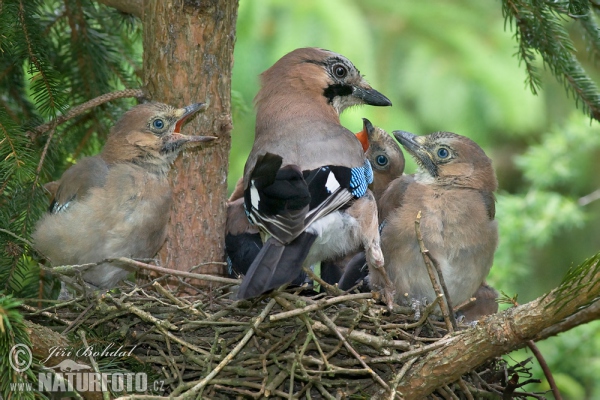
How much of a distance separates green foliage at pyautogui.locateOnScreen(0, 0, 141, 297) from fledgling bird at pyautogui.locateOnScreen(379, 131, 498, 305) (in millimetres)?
1833

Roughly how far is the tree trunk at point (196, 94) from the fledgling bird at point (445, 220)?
100 cm

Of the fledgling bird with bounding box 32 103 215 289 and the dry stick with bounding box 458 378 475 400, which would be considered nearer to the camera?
the dry stick with bounding box 458 378 475 400

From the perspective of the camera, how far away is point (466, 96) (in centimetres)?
702

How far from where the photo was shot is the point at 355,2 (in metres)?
7.48

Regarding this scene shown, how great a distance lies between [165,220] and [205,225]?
0.22 metres

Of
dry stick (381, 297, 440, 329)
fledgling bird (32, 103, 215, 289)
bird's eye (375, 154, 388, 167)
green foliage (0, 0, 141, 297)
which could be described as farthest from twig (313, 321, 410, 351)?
bird's eye (375, 154, 388, 167)

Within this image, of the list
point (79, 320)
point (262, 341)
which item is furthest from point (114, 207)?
point (262, 341)

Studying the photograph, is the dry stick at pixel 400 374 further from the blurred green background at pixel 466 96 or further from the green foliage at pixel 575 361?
the blurred green background at pixel 466 96

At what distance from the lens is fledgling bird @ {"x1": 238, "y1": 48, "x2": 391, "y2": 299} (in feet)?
12.0

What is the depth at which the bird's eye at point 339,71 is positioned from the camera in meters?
4.92

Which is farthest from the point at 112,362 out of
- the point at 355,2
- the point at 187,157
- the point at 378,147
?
the point at 355,2

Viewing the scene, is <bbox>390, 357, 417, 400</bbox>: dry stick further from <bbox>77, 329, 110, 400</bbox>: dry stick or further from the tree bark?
the tree bark

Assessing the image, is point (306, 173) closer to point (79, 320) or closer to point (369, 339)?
point (369, 339)

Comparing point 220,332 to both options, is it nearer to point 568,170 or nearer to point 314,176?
point 314,176
